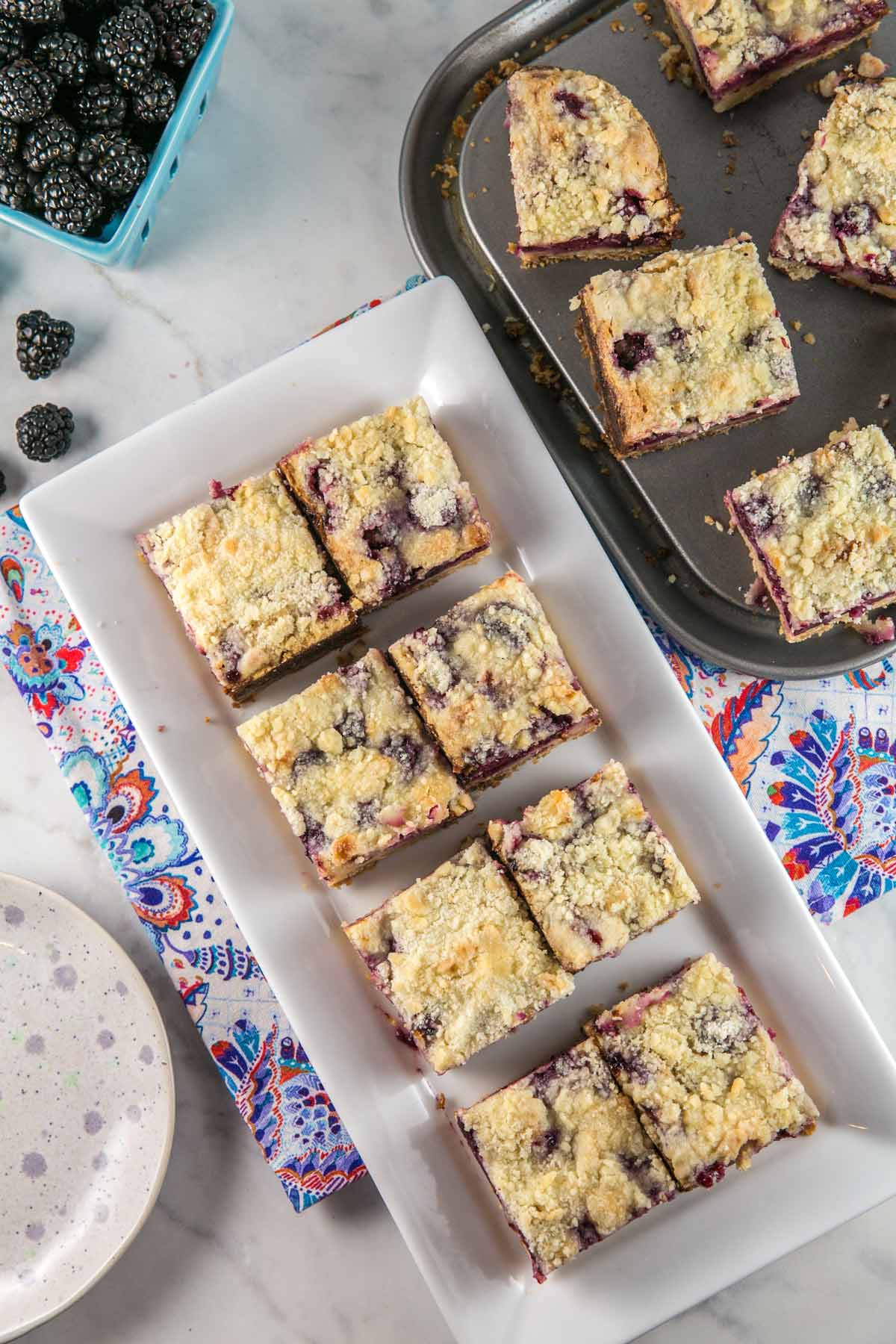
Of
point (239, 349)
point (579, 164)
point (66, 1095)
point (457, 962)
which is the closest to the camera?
point (457, 962)

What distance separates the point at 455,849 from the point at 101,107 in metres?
2.56

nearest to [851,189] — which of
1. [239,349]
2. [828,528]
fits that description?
[828,528]

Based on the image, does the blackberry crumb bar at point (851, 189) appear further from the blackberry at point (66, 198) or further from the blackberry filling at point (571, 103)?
the blackberry at point (66, 198)

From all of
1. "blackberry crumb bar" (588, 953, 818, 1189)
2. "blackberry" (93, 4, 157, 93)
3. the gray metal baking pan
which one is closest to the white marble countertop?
the gray metal baking pan

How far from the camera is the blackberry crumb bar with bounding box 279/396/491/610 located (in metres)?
3.34

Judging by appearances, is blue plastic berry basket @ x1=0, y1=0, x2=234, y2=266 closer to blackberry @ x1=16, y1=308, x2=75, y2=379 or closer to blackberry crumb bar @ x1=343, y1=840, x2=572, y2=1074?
blackberry @ x1=16, y1=308, x2=75, y2=379

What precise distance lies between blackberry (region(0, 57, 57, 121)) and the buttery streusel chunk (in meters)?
1.24

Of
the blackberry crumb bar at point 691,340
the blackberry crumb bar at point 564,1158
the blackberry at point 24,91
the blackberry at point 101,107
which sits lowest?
the blackberry crumb bar at point 564,1158

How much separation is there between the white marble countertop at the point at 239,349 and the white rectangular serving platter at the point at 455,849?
1.53 ft

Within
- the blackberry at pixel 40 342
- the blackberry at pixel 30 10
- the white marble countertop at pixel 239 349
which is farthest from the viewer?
the white marble countertop at pixel 239 349

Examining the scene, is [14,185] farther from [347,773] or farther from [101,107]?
[347,773]

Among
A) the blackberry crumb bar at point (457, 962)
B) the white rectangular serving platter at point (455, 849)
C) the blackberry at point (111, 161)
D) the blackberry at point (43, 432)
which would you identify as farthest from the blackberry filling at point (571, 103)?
the blackberry crumb bar at point (457, 962)

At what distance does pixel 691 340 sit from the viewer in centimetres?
343

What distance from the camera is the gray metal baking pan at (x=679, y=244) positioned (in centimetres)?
361
